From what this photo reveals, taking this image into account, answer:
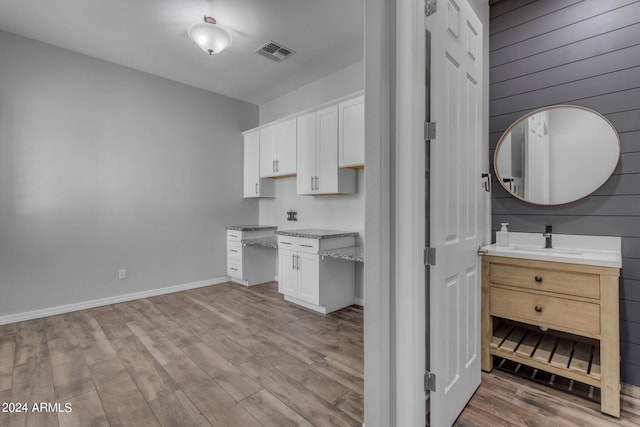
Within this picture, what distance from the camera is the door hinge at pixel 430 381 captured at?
1.46 metres

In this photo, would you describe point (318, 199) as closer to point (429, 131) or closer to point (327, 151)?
point (327, 151)

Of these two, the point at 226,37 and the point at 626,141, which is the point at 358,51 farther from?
the point at 626,141

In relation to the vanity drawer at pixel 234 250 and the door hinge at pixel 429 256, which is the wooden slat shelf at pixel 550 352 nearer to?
the door hinge at pixel 429 256

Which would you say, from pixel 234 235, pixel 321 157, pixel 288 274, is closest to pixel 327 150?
pixel 321 157

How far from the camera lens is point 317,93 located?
425cm

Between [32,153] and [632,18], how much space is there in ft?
17.5

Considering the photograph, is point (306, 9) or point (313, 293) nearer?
point (306, 9)

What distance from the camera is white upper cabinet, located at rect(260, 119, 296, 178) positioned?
416cm

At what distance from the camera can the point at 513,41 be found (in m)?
2.44

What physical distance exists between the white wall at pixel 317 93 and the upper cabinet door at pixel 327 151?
49cm

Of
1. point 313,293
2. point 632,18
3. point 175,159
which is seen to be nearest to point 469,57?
point 632,18

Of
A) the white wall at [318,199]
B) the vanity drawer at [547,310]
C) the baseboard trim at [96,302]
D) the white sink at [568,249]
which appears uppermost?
the white wall at [318,199]

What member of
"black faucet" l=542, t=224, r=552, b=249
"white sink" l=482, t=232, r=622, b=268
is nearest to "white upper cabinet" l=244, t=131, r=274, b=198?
"white sink" l=482, t=232, r=622, b=268

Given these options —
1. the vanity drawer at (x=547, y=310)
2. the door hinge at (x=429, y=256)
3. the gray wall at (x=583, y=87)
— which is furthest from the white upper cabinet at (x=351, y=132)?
the door hinge at (x=429, y=256)
